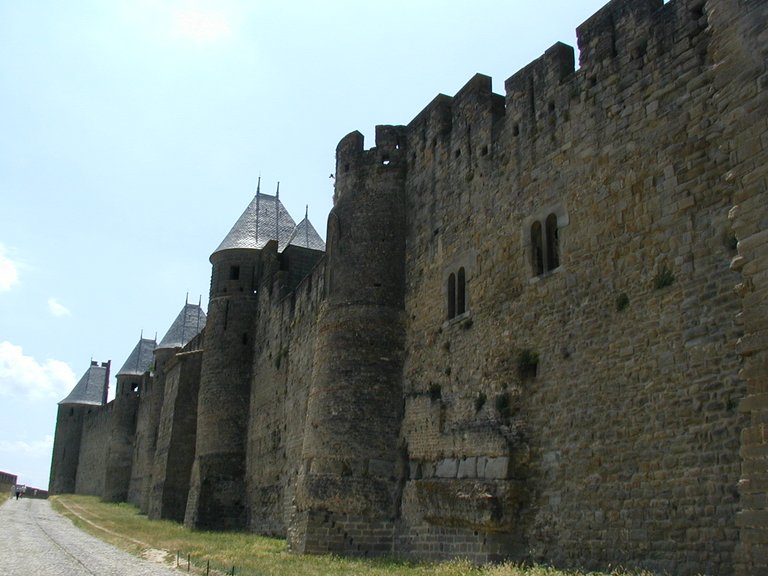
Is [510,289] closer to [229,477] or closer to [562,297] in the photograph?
[562,297]

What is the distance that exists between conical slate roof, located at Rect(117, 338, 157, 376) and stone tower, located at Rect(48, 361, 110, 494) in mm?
11817

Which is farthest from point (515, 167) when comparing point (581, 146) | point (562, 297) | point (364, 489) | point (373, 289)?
point (364, 489)

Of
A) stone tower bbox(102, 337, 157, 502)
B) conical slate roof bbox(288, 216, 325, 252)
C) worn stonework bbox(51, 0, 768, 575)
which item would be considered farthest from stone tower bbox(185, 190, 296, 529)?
stone tower bbox(102, 337, 157, 502)

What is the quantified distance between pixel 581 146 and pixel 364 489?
25.8ft

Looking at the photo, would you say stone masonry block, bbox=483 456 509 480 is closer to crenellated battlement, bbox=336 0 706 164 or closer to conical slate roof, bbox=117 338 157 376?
crenellated battlement, bbox=336 0 706 164

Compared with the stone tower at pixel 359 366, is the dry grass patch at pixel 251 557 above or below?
below

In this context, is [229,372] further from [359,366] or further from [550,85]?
[550,85]

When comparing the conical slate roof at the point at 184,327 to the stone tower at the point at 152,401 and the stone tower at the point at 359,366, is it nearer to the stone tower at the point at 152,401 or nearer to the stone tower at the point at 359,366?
the stone tower at the point at 152,401

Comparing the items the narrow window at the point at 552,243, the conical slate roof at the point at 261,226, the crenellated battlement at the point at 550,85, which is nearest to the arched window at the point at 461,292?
the crenellated battlement at the point at 550,85

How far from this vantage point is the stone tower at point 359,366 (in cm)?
1570

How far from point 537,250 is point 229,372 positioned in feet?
56.5

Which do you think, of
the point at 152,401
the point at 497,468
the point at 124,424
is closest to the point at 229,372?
the point at 152,401

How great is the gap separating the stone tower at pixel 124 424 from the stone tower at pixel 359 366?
3419 centimetres

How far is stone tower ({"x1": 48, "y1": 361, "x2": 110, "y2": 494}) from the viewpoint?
63.1 metres
